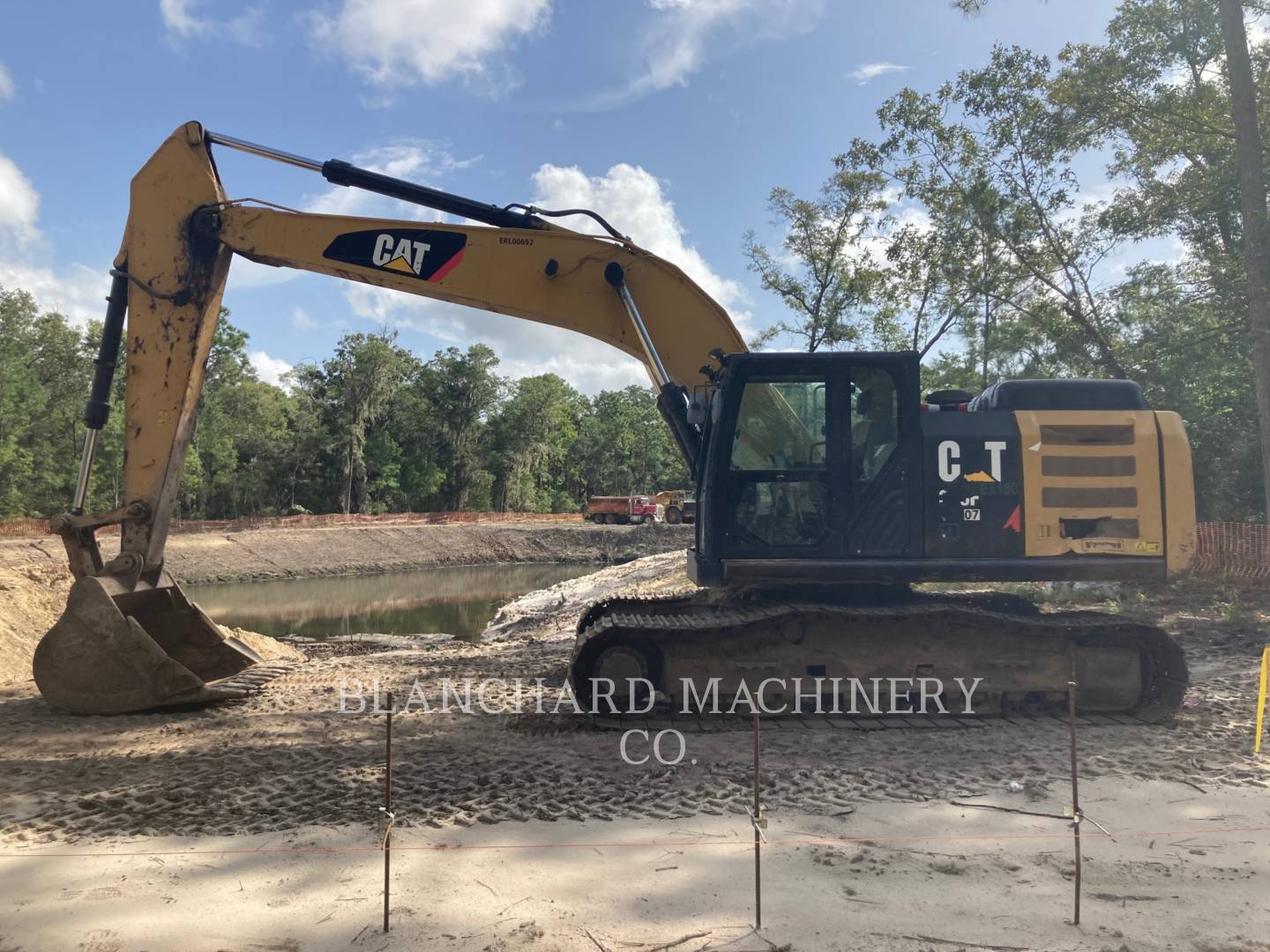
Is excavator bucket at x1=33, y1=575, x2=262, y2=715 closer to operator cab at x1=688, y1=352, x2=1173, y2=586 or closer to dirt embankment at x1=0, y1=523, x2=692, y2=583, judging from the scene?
operator cab at x1=688, y1=352, x2=1173, y2=586

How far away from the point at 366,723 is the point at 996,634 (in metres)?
5.20

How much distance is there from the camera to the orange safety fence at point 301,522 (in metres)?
31.1

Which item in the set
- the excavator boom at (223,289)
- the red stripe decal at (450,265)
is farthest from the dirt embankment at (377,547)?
the red stripe decal at (450,265)

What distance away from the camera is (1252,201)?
12.0 metres

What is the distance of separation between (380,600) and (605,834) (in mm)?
24040

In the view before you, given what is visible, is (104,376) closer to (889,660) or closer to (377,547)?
(889,660)

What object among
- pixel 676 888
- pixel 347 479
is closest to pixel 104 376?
pixel 676 888

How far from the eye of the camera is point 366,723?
19.7ft

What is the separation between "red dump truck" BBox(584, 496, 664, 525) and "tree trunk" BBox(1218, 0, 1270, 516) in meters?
36.7

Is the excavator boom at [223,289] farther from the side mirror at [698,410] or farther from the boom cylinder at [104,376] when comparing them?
the side mirror at [698,410]

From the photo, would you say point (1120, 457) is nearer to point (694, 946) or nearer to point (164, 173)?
point (694, 946)

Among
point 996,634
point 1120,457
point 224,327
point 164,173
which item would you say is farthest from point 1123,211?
point 224,327

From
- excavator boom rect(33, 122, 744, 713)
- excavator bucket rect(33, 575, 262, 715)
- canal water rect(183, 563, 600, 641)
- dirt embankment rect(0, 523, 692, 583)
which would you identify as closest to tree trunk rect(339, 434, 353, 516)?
dirt embankment rect(0, 523, 692, 583)

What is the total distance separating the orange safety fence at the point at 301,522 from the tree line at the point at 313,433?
617 centimetres
